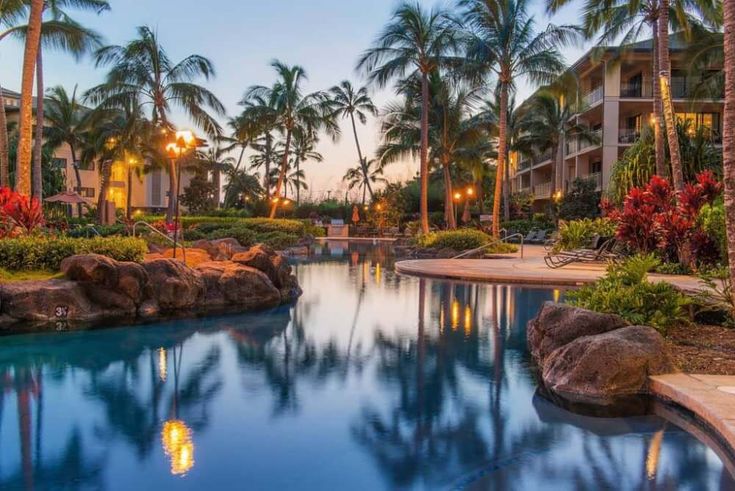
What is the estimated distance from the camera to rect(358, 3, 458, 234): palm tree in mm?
26288

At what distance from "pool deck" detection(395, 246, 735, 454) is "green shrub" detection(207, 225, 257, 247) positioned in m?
9.98

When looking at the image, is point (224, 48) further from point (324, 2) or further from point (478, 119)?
point (478, 119)

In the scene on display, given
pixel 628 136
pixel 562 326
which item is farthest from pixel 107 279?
pixel 628 136

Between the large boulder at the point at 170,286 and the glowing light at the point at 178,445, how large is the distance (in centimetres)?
596

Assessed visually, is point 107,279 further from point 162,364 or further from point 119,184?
point 119,184

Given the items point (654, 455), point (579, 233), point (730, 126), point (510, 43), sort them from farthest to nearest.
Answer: point (510, 43) < point (579, 233) < point (730, 126) < point (654, 455)

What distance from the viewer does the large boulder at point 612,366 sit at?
20.7 feet

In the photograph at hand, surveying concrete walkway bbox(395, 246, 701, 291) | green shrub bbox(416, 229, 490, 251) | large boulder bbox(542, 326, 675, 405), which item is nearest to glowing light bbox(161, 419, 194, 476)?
large boulder bbox(542, 326, 675, 405)

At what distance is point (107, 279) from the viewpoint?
10836 mm

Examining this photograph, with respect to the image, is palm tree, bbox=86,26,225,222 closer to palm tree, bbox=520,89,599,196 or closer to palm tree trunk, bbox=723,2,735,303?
palm tree, bbox=520,89,599,196

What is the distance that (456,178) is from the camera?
4812cm

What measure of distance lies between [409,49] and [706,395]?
2323cm

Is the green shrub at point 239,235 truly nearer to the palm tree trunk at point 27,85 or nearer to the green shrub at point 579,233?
the palm tree trunk at point 27,85

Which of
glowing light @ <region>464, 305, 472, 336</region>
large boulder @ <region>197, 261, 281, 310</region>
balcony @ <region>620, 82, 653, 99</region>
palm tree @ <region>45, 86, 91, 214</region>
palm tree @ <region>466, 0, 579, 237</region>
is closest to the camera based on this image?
glowing light @ <region>464, 305, 472, 336</region>
